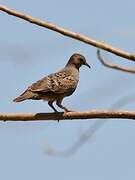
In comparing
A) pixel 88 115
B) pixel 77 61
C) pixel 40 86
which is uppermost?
pixel 77 61

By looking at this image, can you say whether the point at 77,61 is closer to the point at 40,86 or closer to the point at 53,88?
the point at 53,88

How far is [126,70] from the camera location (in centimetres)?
230

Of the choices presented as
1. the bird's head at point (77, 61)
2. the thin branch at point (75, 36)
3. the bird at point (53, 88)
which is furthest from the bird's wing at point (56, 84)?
the thin branch at point (75, 36)

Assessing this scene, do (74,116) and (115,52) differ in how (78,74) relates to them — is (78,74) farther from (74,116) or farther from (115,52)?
(115,52)

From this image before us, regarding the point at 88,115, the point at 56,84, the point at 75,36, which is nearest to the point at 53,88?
the point at 56,84

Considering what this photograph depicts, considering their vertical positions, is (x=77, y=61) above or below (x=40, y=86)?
above

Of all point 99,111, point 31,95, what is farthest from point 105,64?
point 31,95

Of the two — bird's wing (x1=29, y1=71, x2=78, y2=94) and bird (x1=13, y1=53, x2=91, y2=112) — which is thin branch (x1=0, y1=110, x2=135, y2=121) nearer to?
bird (x1=13, y1=53, x2=91, y2=112)

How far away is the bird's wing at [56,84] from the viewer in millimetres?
6659

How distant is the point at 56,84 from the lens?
689 cm

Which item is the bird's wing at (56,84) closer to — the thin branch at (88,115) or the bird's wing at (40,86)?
the bird's wing at (40,86)

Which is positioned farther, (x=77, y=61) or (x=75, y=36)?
(x=77, y=61)

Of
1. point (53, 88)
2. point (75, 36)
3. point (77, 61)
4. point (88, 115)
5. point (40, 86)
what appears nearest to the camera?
point (75, 36)

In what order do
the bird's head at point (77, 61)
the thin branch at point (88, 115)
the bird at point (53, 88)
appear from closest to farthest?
1. the thin branch at point (88, 115)
2. the bird at point (53, 88)
3. the bird's head at point (77, 61)
